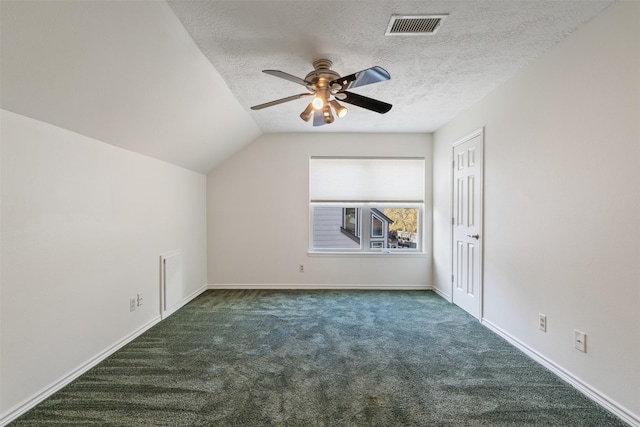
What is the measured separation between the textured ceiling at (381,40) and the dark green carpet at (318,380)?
2.44m

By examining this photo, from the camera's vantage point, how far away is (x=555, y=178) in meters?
2.24

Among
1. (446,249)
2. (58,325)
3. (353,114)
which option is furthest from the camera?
(446,249)

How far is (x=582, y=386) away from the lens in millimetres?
1998

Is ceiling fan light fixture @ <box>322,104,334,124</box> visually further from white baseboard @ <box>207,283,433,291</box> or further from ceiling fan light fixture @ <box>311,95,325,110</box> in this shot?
white baseboard @ <box>207,283,433,291</box>

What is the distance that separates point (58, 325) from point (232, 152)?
2995 mm

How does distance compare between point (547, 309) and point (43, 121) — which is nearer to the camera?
point (43, 121)

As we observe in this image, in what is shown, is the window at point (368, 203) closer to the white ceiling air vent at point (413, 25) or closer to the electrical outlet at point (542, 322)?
the electrical outlet at point (542, 322)

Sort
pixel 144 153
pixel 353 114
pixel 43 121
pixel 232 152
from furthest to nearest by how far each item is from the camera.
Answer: pixel 232 152 → pixel 353 114 → pixel 144 153 → pixel 43 121

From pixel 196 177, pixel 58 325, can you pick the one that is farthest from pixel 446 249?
pixel 58 325

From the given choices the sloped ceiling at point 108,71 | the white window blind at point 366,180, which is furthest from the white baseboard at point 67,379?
the white window blind at point 366,180

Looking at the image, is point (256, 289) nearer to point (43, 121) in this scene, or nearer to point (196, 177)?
point (196, 177)

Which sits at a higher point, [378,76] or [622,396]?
[378,76]

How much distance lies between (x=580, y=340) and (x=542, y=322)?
34 cm

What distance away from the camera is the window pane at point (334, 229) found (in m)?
4.71
